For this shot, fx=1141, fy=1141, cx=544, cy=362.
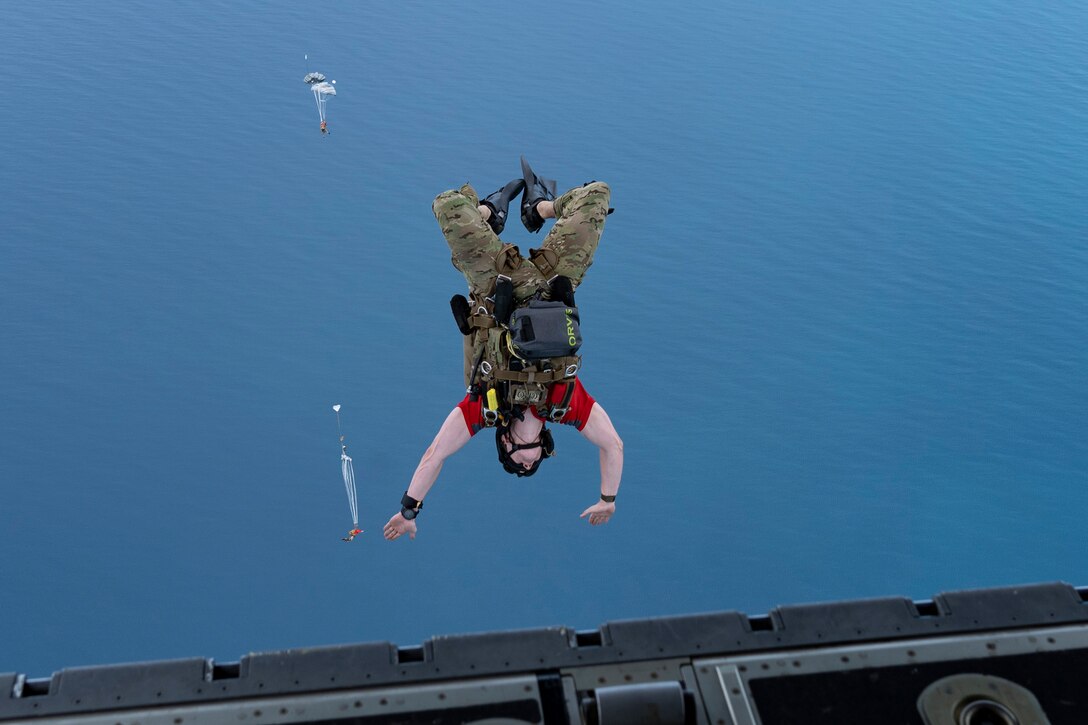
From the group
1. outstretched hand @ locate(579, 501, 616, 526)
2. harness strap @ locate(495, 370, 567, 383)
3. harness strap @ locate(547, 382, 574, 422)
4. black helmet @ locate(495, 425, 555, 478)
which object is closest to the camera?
harness strap @ locate(495, 370, 567, 383)

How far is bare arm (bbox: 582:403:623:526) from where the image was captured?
26.9 feet

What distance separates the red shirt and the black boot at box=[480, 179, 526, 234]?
47.1 inches

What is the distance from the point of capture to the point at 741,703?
6.78m

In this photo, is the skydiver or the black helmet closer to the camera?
the skydiver

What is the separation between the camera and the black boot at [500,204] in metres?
8.00

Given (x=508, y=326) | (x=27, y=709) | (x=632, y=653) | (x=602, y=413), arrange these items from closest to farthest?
1. (x=27, y=709)
2. (x=632, y=653)
3. (x=508, y=326)
4. (x=602, y=413)

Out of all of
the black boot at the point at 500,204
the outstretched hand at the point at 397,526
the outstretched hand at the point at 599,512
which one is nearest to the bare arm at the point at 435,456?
the outstretched hand at the point at 397,526

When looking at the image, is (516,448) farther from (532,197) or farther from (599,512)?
(532,197)

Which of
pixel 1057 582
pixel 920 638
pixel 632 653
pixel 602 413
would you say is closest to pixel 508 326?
pixel 602 413

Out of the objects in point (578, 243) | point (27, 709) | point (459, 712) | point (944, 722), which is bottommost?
point (944, 722)

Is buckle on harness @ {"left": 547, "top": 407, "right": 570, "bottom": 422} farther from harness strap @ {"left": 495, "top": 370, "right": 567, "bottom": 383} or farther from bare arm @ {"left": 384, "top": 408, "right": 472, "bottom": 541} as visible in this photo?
bare arm @ {"left": 384, "top": 408, "right": 472, "bottom": 541}

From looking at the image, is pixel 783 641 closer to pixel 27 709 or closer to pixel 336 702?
pixel 336 702

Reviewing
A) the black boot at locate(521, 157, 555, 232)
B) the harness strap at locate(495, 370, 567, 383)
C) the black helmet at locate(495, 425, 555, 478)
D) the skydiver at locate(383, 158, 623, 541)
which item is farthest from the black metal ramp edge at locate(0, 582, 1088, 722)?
the black boot at locate(521, 157, 555, 232)

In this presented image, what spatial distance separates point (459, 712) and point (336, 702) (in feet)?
2.43
